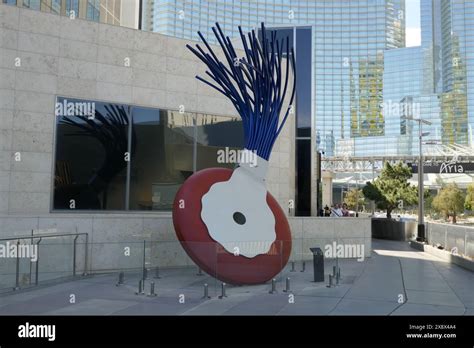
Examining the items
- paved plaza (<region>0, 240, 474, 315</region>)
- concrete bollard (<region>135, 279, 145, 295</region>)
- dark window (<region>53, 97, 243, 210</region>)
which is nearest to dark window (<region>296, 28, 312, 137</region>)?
dark window (<region>53, 97, 243, 210</region>)

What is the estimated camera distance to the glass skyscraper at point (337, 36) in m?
62.7

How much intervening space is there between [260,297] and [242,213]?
294 centimetres

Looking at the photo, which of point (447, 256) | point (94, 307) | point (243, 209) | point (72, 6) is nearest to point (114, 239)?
point (243, 209)

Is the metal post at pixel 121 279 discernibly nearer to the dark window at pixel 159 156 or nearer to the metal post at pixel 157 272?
the metal post at pixel 157 272

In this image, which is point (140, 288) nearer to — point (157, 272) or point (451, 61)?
point (157, 272)

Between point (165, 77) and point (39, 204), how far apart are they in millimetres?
5551

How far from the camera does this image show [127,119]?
14.6 m

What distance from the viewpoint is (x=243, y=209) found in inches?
477

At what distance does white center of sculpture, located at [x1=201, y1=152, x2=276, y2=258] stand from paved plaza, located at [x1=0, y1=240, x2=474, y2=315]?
97 centimetres

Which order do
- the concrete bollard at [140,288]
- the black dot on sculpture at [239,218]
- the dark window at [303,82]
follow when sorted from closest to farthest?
the concrete bollard at [140,288], the black dot on sculpture at [239,218], the dark window at [303,82]

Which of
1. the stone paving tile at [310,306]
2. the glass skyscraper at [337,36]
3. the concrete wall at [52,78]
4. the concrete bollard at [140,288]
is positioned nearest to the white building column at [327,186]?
the glass skyscraper at [337,36]

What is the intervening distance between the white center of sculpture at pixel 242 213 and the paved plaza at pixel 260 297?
966 millimetres
